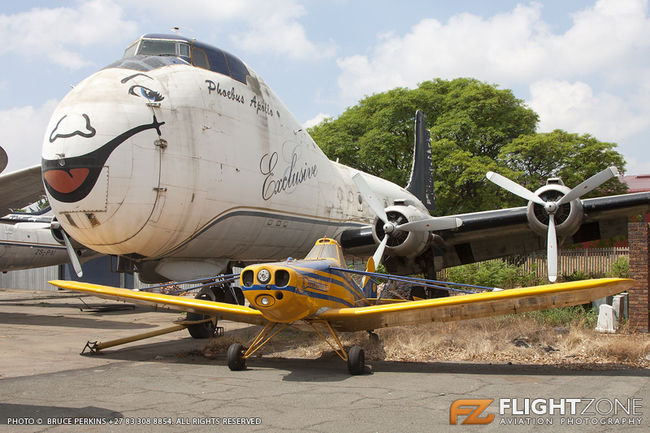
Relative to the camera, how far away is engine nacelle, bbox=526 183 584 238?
11.8 meters

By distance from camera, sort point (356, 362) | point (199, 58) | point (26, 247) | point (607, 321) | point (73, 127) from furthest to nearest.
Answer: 1. point (26, 247)
2. point (607, 321)
3. point (199, 58)
4. point (73, 127)
5. point (356, 362)

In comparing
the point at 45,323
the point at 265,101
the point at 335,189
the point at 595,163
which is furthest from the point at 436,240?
the point at 595,163

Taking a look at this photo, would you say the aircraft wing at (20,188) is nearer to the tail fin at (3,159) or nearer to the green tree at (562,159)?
the tail fin at (3,159)


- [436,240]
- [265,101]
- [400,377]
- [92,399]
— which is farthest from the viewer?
[436,240]

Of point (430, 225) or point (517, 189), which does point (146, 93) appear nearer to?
point (430, 225)

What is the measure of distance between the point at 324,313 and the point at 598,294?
3997 millimetres

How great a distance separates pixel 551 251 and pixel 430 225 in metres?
2.50

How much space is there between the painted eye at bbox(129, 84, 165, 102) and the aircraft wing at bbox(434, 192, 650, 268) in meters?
7.34

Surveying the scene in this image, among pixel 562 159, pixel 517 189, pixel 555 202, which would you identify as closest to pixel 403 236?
pixel 517 189

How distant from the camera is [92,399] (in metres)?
6.37

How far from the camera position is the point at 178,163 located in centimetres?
972

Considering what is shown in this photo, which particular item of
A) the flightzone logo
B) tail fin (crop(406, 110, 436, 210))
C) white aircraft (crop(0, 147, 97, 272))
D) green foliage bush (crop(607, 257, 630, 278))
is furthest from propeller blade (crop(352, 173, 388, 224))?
green foliage bush (crop(607, 257, 630, 278))

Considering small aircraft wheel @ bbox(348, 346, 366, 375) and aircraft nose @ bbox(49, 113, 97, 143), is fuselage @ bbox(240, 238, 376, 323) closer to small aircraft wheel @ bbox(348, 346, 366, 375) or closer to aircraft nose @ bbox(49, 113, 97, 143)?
small aircraft wheel @ bbox(348, 346, 366, 375)

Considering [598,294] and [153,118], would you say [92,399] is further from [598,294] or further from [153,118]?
[598,294]
